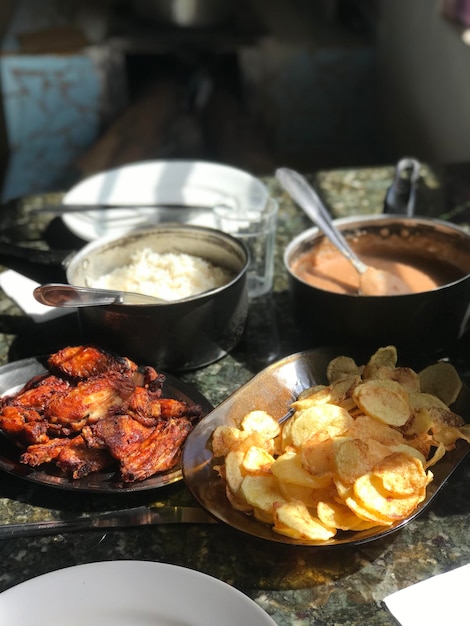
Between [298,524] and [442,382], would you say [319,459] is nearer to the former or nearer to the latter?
[298,524]

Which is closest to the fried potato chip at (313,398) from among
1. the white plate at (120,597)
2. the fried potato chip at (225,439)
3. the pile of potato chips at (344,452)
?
the pile of potato chips at (344,452)

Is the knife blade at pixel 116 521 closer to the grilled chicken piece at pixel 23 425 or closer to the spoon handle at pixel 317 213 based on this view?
the grilled chicken piece at pixel 23 425

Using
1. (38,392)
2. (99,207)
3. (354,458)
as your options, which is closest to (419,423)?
(354,458)

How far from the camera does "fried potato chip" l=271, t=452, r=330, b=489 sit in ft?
2.99

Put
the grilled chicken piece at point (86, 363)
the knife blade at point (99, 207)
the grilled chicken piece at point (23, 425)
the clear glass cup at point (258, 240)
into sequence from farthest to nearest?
the knife blade at point (99, 207) → the clear glass cup at point (258, 240) → the grilled chicken piece at point (86, 363) → the grilled chicken piece at point (23, 425)

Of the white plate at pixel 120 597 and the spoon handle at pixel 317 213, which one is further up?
the spoon handle at pixel 317 213

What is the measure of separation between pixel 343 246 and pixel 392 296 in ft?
0.71

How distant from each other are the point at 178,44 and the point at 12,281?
8.71ft

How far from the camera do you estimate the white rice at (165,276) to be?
135cm

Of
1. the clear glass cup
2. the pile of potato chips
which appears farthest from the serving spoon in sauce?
the pile of potato chips

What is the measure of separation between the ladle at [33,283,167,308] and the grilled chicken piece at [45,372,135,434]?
14 cm

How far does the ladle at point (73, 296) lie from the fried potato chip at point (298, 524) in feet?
1.48

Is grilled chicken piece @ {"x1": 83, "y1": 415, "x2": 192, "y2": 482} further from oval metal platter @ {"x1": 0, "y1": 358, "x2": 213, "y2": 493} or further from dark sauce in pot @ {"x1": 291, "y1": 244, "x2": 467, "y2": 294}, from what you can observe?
dark sauce in pot @ {"x1": 291, "y1": 244, "x2": 467, "y2": 294}

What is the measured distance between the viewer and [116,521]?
0.99m
